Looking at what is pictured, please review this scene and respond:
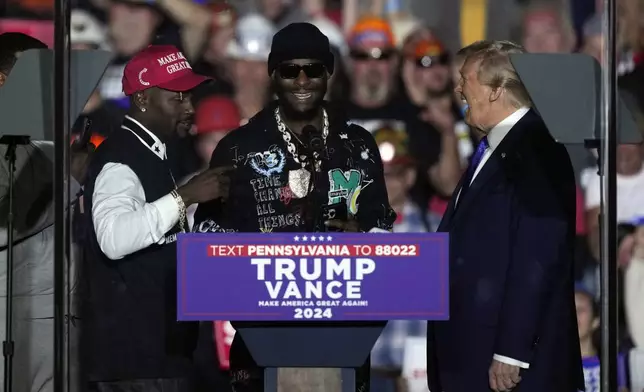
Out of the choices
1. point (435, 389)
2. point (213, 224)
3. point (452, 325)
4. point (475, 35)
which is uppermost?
point (475, 35)

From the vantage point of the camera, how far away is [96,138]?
3305mm

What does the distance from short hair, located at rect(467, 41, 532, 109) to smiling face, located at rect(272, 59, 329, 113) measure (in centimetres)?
50

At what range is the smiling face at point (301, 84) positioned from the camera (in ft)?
10.8

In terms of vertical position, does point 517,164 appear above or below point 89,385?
above

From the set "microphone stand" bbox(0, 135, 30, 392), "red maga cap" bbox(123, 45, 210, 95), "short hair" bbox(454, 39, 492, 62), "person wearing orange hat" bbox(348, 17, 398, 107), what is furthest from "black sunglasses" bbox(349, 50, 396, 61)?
"microphone stand" bbox(0, 135, 30, 392)

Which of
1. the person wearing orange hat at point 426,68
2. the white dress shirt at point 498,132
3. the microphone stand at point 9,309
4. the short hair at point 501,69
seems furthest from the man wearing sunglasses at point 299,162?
the microphone stand at point 9,309

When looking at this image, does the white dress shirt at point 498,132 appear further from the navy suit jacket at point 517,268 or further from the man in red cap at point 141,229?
the man in red cap at point 141,229

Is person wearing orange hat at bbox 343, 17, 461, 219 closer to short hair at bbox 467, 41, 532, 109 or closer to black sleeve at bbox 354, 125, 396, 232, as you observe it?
black sleeve at bbox 354, 125, 396, 232

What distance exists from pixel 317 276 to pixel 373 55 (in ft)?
2.47

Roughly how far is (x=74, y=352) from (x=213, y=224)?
629mm

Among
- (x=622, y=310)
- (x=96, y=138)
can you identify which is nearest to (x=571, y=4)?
(x=622, y=310)

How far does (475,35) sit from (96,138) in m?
1.29

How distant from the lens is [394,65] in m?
3.32

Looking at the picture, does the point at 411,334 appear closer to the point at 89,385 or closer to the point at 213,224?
the point at 213,224
